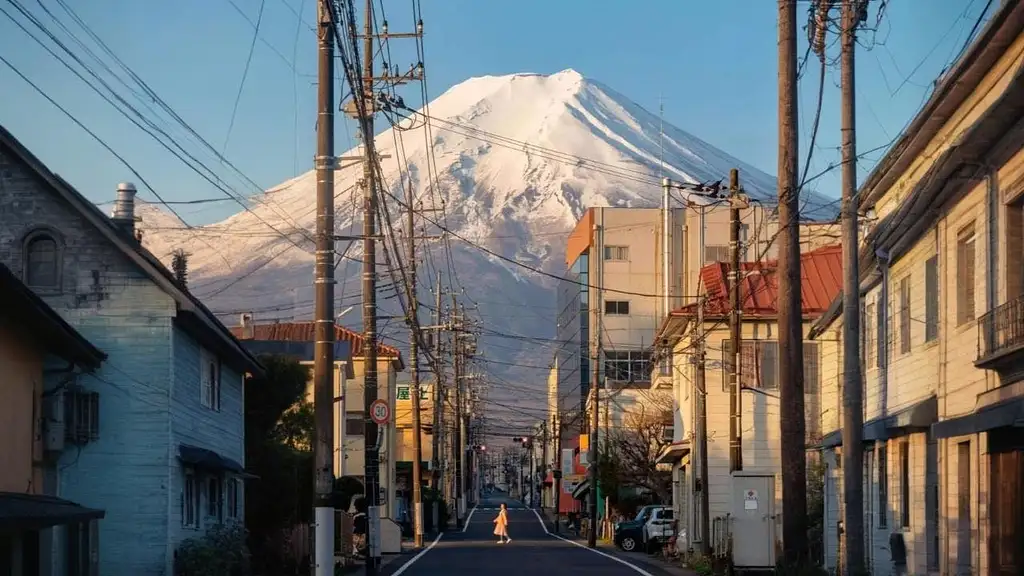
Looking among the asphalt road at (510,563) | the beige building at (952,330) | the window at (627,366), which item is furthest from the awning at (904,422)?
the window at (627,366)

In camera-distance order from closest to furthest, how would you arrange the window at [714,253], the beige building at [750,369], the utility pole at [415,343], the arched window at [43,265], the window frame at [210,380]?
the arched window at [43,265] < the window frame at [210,380] < the utility pole at [415,343] < the beige building at [750,369] < the window at [714,253]

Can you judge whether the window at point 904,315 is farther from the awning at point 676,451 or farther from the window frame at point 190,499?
the awning at point 676,451

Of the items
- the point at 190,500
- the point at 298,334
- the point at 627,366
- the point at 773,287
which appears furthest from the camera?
the point at 627,366

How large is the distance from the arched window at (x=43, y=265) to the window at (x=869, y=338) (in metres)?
15.7

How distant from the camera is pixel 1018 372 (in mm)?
18062

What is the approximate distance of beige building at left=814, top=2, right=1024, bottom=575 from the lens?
735 inches

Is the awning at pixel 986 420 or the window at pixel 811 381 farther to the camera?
the window at pixel 811 381

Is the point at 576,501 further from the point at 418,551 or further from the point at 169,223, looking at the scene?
the point at 169,223

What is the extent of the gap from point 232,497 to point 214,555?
7.47 m

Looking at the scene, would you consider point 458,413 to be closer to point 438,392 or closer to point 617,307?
point 438,392

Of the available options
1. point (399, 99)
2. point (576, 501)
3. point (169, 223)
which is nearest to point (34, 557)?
point (399, 99)

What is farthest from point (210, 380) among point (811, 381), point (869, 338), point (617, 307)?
point (617, 307)

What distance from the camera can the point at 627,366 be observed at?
9869 centimetres

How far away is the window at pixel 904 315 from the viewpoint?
25.4 m
